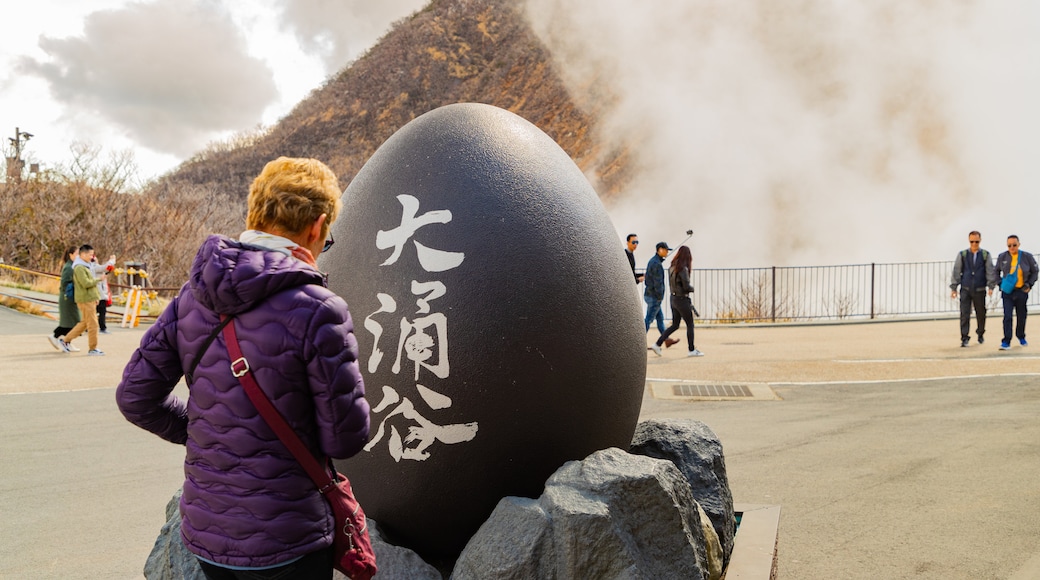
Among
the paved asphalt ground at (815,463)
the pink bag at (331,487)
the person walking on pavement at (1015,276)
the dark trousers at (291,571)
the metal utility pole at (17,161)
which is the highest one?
the metal utility pole at (17,161)

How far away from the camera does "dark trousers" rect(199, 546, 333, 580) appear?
7.38ft

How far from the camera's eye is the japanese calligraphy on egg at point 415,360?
348cm

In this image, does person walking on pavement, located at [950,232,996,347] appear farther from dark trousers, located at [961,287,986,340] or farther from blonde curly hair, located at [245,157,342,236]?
blonde curly hair, located at [245,157,342,236]

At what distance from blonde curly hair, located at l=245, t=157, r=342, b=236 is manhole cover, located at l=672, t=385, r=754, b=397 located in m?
8.56

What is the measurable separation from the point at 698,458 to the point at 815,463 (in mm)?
3070

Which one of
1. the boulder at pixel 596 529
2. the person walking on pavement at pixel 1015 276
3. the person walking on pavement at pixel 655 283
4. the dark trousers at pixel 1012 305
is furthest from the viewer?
the person walking on pavement at pixel 655 283

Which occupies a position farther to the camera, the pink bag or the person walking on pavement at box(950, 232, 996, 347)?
the person walking on pavement at box(950, 232, 996, 347)

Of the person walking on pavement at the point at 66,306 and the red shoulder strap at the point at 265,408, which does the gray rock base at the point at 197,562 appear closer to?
the red shoulder strap at the point at 265,408

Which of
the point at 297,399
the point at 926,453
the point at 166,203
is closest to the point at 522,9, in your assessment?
the point at 166,203

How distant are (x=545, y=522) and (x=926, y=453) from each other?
5.51 m

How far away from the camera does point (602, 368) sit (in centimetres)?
380

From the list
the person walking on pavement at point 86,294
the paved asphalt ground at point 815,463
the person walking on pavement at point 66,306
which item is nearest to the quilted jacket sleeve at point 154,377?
the paved asphalt ground at point 815,463

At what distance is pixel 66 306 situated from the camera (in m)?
14.9

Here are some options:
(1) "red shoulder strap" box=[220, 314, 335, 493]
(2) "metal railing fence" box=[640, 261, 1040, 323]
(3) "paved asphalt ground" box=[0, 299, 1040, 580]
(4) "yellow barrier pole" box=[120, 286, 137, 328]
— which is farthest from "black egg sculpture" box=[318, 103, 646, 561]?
(2) "metal railing fence" box=[640, 261, 1040, 323]
